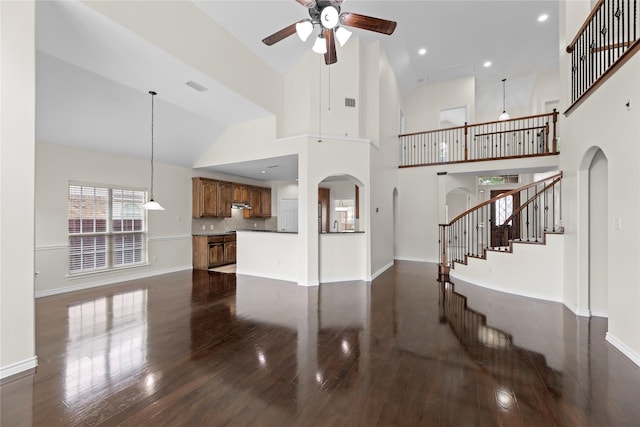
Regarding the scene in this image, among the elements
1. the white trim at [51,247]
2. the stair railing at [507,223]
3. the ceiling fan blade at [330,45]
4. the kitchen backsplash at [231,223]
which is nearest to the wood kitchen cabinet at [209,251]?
the kitchen backsplash at [231,223]

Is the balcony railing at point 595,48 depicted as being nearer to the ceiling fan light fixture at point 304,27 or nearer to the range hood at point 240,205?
the ceiling fan light fixture at point 304,27

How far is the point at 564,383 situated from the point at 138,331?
4223mm

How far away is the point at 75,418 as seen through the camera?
1.88 metres

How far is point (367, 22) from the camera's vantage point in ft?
9.43

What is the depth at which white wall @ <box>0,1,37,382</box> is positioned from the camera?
234 cm

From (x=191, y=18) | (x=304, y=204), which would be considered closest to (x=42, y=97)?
(x=191, y=18)

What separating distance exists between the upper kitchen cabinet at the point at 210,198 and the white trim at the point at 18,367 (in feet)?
16.9

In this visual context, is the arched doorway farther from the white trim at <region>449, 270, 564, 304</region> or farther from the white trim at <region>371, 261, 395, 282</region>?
the white trim at <region>371, 261, 395, 282</region>

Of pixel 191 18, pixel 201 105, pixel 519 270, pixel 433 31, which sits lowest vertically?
pixel 519 270

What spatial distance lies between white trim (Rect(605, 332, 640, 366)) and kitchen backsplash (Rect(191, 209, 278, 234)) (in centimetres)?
796

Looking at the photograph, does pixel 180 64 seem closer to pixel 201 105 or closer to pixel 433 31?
pixel 201 105

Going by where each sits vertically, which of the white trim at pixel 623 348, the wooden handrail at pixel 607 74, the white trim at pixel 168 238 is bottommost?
the white trim at pixel 623 348

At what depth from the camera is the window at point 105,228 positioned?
538 cm

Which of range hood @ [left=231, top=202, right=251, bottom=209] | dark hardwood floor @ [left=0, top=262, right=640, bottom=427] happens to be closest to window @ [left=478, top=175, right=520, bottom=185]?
dark hardwood floor @ [left=0, top=262, right=640, bottom=427]
